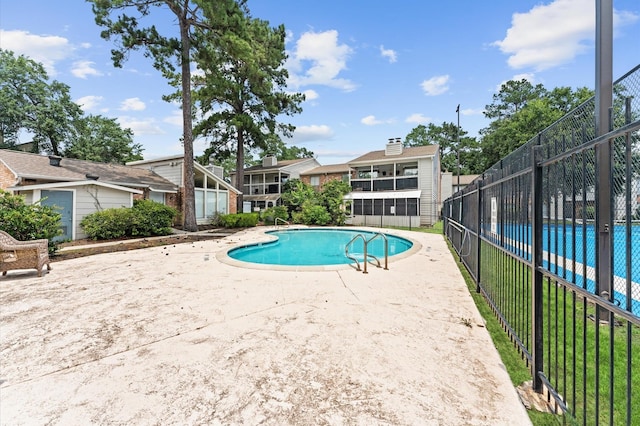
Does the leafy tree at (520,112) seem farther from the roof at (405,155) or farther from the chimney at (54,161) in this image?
the chimney at (54,161)

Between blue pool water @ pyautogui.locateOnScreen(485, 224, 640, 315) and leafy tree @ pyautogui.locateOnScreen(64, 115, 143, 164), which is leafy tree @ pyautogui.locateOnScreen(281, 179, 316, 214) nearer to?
blue pool water @ pyautogui.locateOnScreen(485, 224, 640, 315)

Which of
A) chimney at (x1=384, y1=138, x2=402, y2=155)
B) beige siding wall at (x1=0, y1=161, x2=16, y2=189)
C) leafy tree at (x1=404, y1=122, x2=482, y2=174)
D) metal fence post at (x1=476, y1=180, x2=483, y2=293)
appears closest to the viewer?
metal fence post at (x1=476, y1=180, x2=483, y2=293)

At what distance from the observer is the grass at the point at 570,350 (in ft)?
6.01

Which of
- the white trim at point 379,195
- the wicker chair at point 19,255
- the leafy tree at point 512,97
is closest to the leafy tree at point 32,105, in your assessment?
the wicker chair at point 19,255

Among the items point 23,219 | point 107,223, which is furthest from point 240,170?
point 23,219


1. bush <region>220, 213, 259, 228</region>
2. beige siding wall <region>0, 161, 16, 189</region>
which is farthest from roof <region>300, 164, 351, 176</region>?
beige siding wall <region>0, 161, 16, 189</region>

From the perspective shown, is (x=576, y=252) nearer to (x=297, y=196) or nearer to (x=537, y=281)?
(x=537, y=281)

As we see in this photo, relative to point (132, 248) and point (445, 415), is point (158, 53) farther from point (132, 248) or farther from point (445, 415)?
point (445, 415)

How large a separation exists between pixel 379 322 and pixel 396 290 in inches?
68.0

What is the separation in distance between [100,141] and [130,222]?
1026 inches

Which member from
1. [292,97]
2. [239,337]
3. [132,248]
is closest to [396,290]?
[239,337]

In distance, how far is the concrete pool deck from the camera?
224 cm

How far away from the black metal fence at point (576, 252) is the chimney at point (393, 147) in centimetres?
2036

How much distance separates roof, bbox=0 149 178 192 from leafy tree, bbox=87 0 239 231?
139 inches
